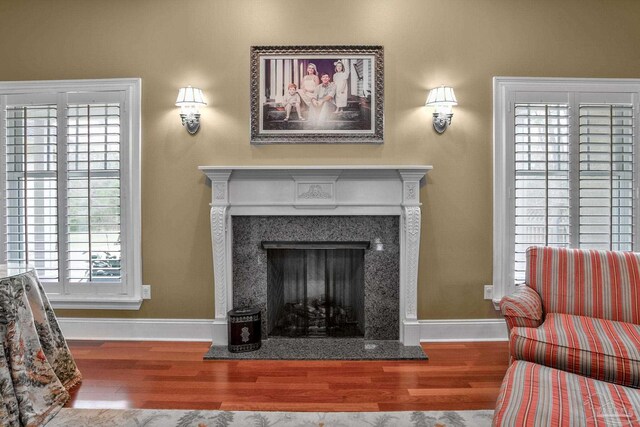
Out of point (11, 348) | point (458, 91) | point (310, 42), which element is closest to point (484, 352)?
point (458, 91)

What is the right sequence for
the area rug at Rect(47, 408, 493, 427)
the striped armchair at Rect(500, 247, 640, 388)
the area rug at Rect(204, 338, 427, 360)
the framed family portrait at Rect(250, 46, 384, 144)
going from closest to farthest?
the striped armchair at Rect(500, 247, 640, 388) → the area rug at Rect(47, 408, 493, 427) → the area rug at Rect(204, 338, 427, 360) → the framed family portrait at Rect(250, 46, 384, 144)

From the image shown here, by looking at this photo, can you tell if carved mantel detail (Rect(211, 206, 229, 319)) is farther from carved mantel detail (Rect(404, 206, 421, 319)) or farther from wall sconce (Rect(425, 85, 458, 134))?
wall sconce (Rect(425, 85, 458, 134))

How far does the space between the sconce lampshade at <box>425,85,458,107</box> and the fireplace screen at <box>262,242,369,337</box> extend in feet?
4.83

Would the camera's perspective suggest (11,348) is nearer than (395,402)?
Yes

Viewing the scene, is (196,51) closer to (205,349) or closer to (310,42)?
(310,42)

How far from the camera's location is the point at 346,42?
3.40m

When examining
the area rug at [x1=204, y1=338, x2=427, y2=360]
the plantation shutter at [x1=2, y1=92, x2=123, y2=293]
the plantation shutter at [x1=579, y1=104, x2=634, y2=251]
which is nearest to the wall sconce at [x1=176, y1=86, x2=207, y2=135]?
the plantation shutter at [x1=2, y1=92, x2=123, y2=293]

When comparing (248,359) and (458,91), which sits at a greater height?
(458,91)

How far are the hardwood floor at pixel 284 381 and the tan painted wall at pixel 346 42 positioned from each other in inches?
21.4

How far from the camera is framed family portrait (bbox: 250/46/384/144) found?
3.39 metres

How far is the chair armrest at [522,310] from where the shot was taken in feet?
7.72

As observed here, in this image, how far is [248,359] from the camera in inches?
121

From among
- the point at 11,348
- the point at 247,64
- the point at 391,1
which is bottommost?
the point at 11,348

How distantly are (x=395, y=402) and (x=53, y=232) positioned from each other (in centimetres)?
318
